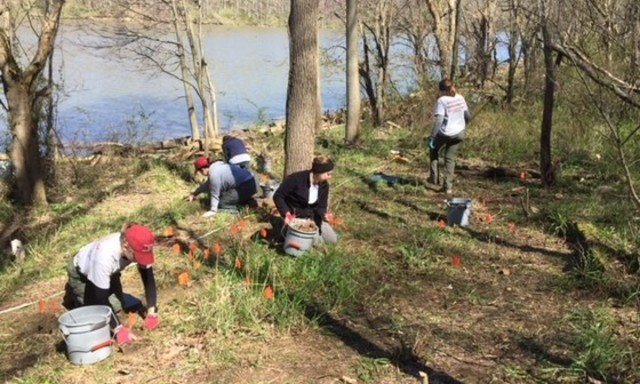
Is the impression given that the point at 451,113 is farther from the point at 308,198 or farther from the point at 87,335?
the point at 87,335

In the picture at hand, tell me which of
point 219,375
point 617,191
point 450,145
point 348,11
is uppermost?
point 348,11

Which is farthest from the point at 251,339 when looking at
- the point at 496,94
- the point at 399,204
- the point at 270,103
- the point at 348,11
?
the point at 270,103

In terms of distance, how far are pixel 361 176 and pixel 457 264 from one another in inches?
159

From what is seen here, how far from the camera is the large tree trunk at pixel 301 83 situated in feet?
23.0

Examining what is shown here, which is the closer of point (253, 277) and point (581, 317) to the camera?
point (581, 317)

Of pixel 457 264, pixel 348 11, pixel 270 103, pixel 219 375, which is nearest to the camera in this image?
pixel 219 375

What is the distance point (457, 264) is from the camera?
233 inches

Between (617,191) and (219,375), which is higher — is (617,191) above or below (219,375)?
above

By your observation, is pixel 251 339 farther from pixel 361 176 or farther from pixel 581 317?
pixel 361 176

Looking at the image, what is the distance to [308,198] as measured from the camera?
6438 millimetres

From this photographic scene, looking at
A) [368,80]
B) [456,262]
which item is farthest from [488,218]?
[368,80]

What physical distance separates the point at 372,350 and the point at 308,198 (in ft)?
7.69

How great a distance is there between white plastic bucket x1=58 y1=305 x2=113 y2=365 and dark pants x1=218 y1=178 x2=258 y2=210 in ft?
12.0

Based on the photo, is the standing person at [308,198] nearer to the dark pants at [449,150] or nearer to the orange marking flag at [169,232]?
the orange marking flag at [169,232]
